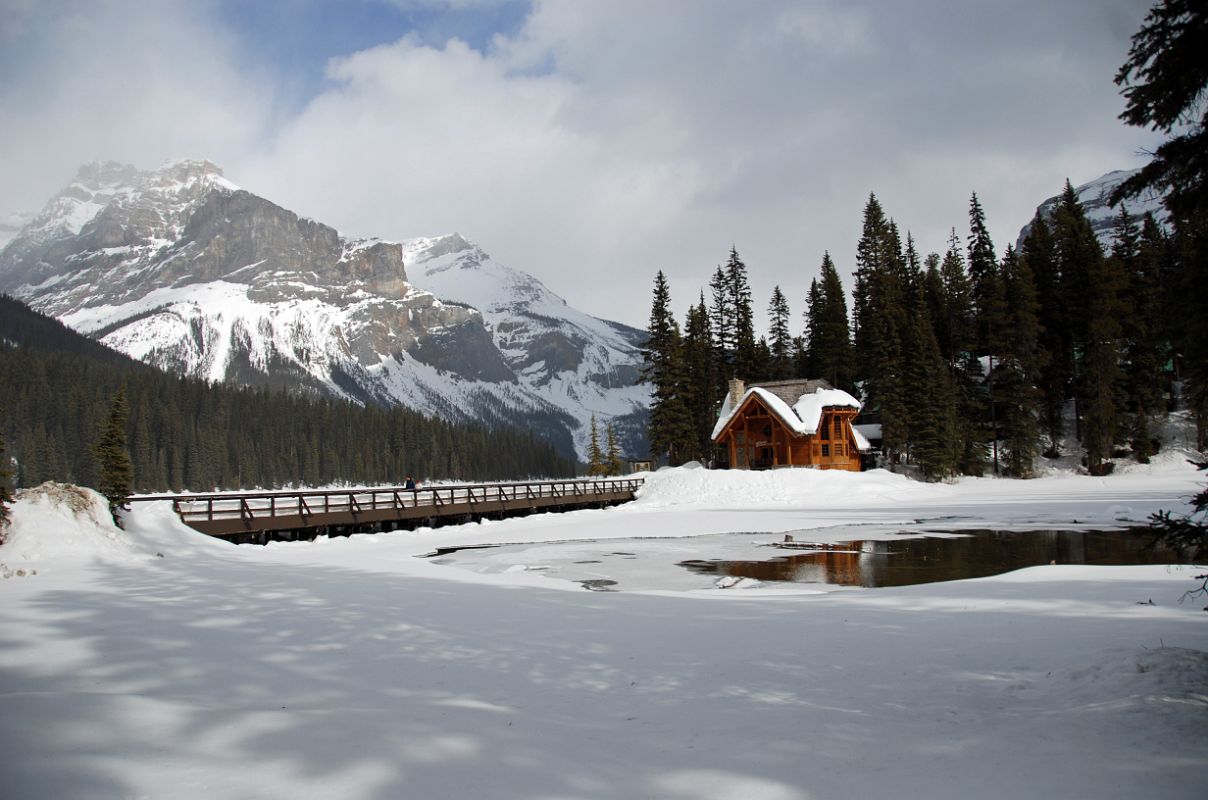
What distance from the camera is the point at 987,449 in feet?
179

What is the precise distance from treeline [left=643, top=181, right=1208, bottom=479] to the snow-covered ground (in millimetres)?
41244

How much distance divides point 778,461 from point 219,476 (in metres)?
82.4

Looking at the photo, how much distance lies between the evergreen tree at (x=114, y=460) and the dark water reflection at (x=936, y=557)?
18.3 m

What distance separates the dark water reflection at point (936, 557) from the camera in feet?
54.6

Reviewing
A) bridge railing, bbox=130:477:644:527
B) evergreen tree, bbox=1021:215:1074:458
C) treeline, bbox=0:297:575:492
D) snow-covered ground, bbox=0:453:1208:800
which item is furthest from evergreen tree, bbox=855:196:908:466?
treeline, bbox=0:297:575:492

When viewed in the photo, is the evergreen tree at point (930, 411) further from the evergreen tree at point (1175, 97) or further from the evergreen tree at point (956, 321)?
the evergreen tree at point (1175, 97)

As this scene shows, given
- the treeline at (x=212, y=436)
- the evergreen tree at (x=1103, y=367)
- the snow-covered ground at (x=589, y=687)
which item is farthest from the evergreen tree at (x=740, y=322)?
the treeline at (x=212, y=436)

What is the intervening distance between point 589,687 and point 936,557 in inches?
621

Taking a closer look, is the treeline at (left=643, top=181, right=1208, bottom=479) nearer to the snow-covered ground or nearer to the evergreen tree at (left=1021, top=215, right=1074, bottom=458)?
the evergreen tree at (left=1021, top=215, right=1074, bottom=458)

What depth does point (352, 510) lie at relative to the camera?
3034 centimetres

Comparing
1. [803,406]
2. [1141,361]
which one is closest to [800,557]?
[803,406]

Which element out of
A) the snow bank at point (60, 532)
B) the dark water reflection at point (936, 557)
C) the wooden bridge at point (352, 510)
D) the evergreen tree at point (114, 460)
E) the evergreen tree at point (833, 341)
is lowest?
the dark water reflection at point (936, 557)

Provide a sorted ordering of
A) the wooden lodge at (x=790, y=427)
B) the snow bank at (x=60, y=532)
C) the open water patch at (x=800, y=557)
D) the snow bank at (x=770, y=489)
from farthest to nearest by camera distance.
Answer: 1. the wooden lodge at (x=790, y=427)
2. the snow bank at (x=770, y=489)
3. the open water patch at (x=800, y=557)
4. the snow bank at (x=60, y=532)

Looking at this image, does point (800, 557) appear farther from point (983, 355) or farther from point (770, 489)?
point (983, 355)
